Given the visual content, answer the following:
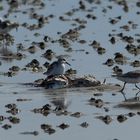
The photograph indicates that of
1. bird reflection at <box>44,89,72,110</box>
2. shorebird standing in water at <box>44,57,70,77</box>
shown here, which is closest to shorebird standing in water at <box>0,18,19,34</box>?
shorebird standing in water at <box>44,57,70,77</box>

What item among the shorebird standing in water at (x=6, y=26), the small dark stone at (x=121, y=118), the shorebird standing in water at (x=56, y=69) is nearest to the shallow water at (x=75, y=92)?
the small dark stone at (x=121, y=118)

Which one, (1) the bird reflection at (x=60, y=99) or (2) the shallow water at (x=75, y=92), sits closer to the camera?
(2) the shallow water at (x=75, y=92)

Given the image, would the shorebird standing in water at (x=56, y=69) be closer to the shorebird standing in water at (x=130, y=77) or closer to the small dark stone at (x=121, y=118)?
the shorebird standing in water at (x=130, y=77)

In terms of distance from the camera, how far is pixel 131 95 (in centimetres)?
2609

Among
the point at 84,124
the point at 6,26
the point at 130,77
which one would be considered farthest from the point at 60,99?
the point at 6,26

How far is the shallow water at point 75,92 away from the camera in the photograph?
2183 cm

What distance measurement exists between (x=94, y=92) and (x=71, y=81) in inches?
47.7

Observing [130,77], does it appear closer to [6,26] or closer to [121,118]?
[121,118]

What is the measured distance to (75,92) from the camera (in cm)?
2650

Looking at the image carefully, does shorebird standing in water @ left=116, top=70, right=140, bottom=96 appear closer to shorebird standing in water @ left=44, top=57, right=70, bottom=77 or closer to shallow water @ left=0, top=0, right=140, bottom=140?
shallow water @ left=0, top=0, right=140, bottom=140

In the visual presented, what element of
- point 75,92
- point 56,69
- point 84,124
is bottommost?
point 84,124

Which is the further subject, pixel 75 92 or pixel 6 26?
pixel 6 26

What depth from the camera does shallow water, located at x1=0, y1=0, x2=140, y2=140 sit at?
2183 centimetres

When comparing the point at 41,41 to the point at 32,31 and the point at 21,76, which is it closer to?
the point at 32,31
